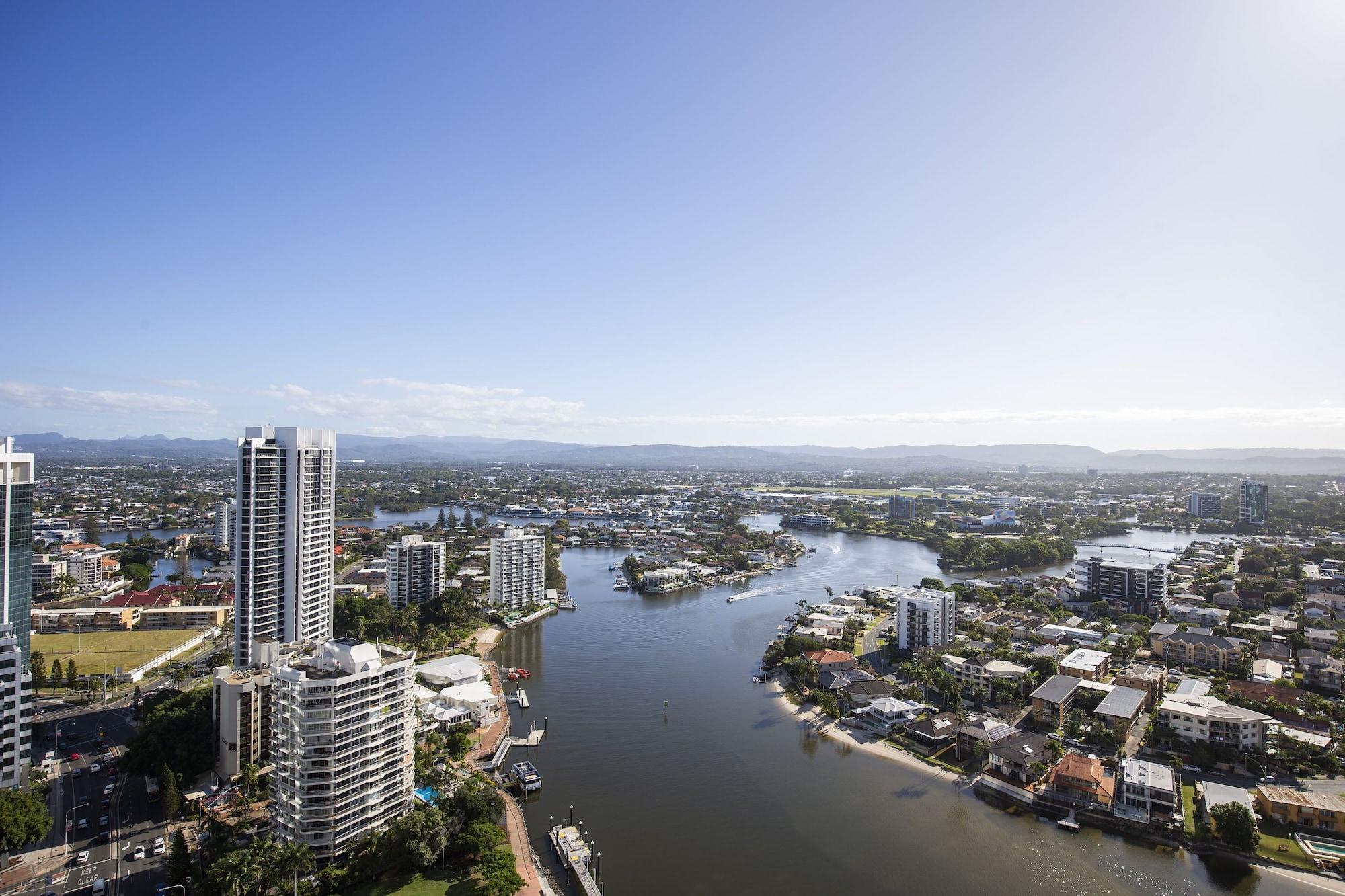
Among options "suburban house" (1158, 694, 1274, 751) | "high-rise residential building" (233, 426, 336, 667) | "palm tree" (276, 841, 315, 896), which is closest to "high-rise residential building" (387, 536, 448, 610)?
"high-rise residential building" (233, 426, 336, 667)

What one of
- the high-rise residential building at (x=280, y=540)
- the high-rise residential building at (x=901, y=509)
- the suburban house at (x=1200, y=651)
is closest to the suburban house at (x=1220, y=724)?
the suburban house at (x=1200, y=651)

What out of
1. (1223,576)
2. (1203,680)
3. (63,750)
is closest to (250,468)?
(63,750)

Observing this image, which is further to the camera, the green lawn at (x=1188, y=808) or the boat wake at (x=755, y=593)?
the boat wake at (x=755, y=593)

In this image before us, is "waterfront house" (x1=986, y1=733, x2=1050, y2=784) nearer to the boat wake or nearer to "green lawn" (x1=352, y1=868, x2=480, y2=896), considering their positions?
"green lawn" (x1=352, y1=868, x2=480, y2=896)

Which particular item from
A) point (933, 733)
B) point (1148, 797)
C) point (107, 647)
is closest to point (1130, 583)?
point (933, 733)

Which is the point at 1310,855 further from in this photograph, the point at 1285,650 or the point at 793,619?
the point at 793,619

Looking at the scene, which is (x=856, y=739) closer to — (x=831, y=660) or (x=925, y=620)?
(x=831, y=660)

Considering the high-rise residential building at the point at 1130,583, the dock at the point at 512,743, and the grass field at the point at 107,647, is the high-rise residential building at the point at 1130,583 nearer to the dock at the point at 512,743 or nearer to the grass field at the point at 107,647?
the dock at the point at 512,743
